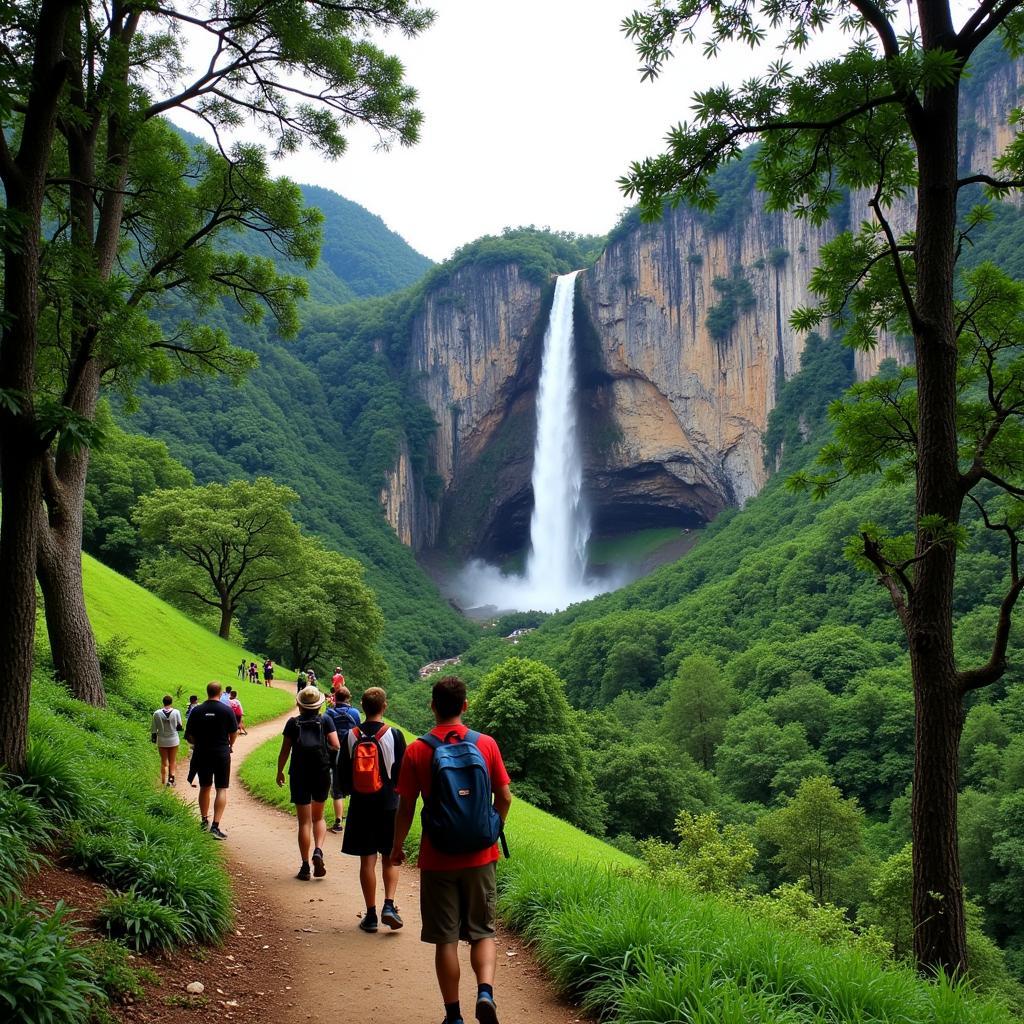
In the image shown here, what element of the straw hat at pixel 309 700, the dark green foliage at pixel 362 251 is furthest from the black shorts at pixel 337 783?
the dark green foliage at pixel 362 251

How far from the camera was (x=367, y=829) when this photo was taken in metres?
5.00

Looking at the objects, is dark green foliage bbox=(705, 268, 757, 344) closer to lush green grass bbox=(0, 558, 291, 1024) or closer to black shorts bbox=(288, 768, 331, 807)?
lush green grass bbox=(0, 558, 291, 1024)

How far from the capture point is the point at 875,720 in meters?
34.2

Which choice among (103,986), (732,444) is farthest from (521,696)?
(732,444)

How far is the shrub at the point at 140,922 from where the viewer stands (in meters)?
3.88

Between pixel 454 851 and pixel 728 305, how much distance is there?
3374 inches

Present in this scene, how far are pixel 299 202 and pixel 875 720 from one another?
1325 inches

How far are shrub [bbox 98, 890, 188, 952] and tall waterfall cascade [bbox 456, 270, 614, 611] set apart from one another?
3246 inches

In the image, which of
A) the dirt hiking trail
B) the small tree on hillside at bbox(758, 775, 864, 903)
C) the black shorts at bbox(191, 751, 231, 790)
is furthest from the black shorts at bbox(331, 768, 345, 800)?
the small tree on hillside at bbox(758, 775, 864, 903)

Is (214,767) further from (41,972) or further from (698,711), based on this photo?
(698,711)

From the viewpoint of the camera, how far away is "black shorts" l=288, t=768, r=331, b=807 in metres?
6.03

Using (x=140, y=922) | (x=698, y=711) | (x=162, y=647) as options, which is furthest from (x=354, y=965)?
(x=698, y=711)

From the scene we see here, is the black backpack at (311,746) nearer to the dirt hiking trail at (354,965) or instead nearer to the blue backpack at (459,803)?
the dirt hiking trail at (354,965)

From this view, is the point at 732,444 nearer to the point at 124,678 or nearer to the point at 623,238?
the point at 623,238
